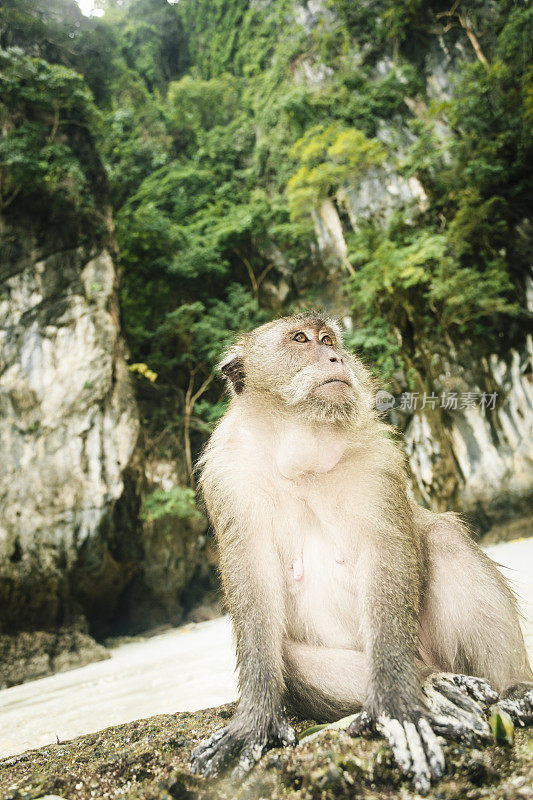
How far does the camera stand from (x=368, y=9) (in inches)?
550

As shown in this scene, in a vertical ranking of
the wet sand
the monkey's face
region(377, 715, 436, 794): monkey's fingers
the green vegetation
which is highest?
the green vegetation

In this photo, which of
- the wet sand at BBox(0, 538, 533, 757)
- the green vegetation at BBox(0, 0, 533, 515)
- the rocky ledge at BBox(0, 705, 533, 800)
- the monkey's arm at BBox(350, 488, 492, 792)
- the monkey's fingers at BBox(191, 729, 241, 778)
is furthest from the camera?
the green vegetation at BBox(0, 0, 533, 515)

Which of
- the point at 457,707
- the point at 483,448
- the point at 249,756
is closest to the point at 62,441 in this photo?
the point at 249,756

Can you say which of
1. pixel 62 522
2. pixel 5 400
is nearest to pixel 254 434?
pixel 62 522

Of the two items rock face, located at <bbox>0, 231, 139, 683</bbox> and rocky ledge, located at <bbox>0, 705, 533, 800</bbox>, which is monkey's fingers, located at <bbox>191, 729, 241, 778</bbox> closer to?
rocky ledge, located at <bbox>0, 705, 533, 800</bbox>

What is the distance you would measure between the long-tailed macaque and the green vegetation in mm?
6206

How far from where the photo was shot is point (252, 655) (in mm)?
1275

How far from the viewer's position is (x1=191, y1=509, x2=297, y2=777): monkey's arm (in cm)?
117

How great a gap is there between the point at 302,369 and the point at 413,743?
1.11 metres

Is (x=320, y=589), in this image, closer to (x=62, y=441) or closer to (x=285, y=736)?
(x=285, y=736)

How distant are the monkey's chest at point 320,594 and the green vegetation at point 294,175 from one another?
6.35 meters

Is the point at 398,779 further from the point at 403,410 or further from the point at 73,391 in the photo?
the point at 403,410

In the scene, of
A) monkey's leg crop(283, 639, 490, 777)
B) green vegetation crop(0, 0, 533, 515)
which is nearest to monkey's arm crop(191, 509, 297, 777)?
monkey's leg crop(283, 639, 490, 777)

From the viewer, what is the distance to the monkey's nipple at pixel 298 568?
143 cm
